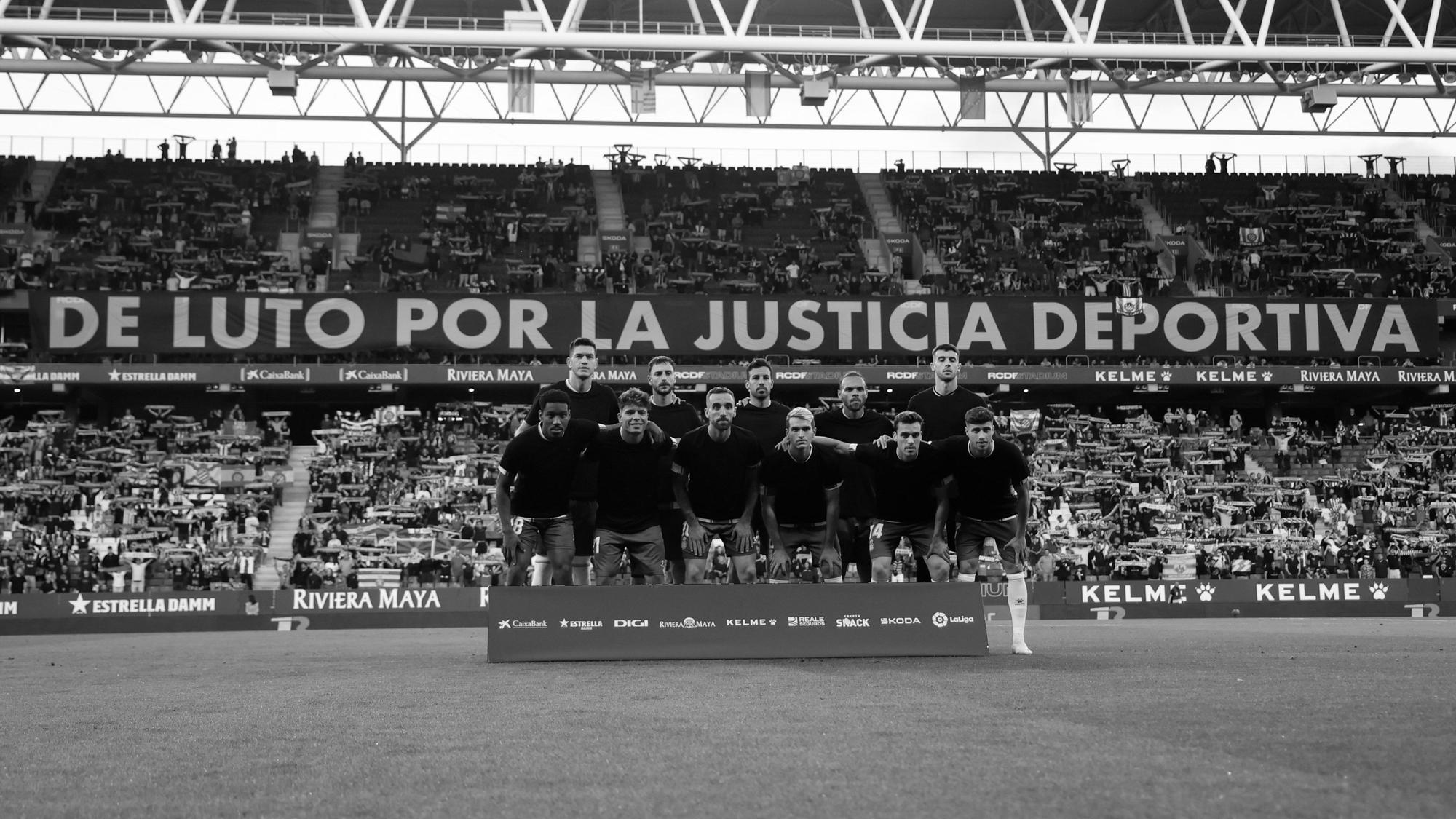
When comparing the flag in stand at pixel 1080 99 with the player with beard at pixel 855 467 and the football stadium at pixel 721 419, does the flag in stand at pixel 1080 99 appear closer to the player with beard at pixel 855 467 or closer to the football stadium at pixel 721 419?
the football stadium at pixel 721 419

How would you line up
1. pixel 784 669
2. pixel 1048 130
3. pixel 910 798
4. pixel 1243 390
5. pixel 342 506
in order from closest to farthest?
1. pixel 910 798
2. pixel 784 669
3. pixel 342 506
4. pixel 1243 390
5. pixel 1048 130

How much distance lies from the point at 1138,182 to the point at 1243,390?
10.0 meters

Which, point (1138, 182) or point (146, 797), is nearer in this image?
point (146, 797)

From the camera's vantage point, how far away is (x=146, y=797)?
5.36 m

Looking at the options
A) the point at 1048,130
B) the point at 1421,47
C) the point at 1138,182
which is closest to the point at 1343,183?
the point at 1138,182

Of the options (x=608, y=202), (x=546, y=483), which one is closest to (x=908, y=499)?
(x=546, y=483)

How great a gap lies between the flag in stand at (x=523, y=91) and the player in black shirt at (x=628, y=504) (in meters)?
29.3

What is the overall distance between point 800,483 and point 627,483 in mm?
1528

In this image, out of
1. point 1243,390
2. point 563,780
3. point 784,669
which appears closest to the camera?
point 563,780

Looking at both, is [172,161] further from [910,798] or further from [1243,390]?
[910,798]

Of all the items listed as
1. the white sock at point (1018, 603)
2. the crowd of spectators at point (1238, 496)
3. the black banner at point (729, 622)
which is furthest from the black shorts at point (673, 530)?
the crowd of spectators at point (1238, 496)

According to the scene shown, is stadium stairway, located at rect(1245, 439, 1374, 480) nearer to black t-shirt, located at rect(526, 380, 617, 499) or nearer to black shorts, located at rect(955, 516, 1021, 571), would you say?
black shorts, located at rect(955, 516, 1021, 571)

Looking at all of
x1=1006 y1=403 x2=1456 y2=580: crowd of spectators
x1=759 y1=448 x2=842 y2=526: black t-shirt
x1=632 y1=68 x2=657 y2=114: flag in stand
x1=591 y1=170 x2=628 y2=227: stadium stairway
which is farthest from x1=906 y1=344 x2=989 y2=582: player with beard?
x1=591 y1=170 x2=628 y2=227: stadium stairway

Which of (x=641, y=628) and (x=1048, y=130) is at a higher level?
(x=1048, y=130)
